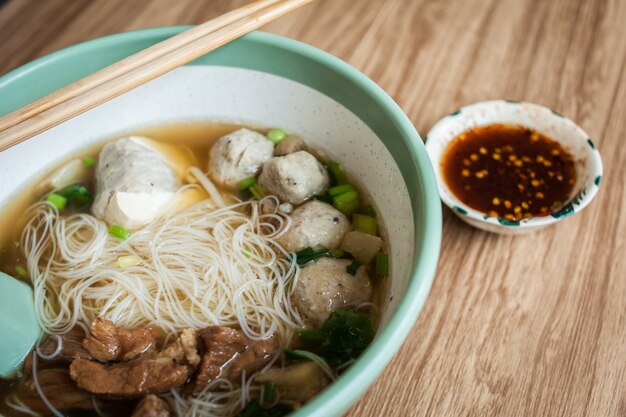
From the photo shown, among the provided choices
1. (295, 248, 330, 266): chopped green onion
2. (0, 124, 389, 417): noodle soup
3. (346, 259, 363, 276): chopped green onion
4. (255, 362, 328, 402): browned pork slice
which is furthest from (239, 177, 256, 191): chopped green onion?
(255, 362, 328, 402): browned pork slice

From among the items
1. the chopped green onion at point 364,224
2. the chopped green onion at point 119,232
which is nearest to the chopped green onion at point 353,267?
the chopped green onion at point 364,224

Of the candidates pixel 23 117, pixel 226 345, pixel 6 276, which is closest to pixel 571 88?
pixel 226 345

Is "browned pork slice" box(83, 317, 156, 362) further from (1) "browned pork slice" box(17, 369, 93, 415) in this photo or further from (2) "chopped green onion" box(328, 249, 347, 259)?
(2) "chopped green onion" box(328, 249, 347, 259)

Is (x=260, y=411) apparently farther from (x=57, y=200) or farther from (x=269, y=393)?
(x=57, y=200)

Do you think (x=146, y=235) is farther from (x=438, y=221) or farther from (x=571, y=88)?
(x=571, y=88)

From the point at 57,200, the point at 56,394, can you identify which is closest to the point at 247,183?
the point at 57,200

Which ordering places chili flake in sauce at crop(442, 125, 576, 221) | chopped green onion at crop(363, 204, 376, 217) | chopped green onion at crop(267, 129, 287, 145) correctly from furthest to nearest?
chopped green onion at crop(267, 129, 287, 145)
chili flake in sauce at crop(442, 125, 576, 221)
chopped green onion at crop(363, 204, 376, 217)
